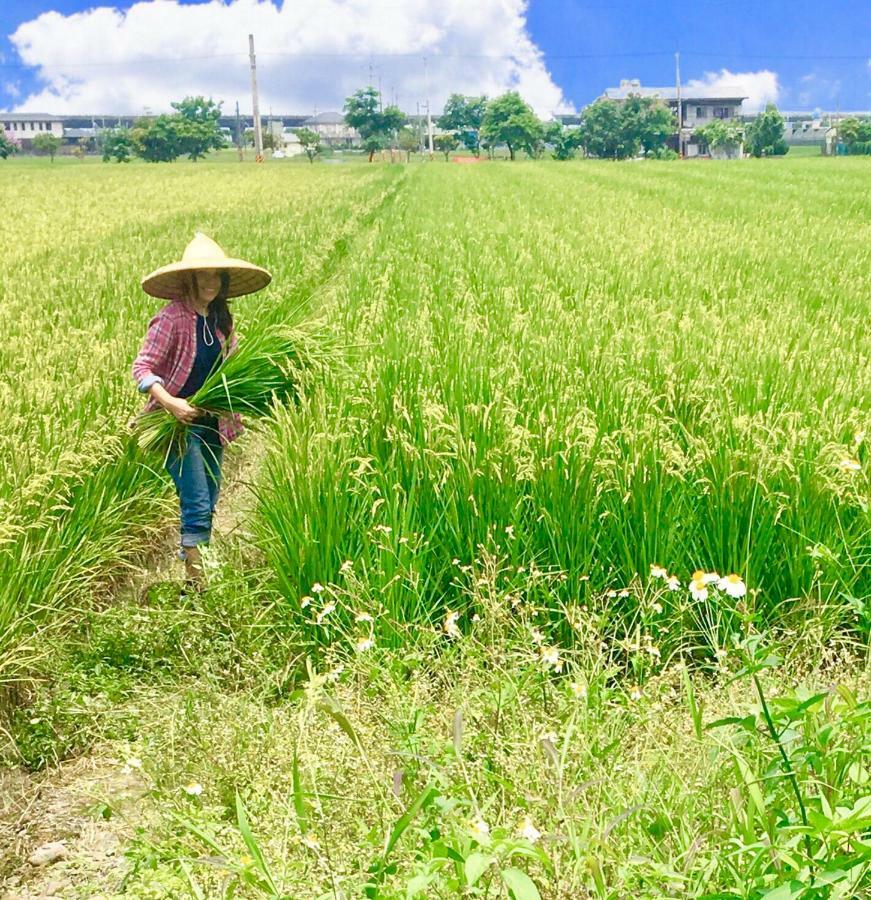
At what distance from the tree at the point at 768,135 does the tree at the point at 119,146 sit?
66.8 meters

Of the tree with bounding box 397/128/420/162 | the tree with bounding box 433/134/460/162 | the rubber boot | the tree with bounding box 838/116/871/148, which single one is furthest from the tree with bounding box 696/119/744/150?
the rubber boot

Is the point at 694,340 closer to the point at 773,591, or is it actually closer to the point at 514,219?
the point at 773,591

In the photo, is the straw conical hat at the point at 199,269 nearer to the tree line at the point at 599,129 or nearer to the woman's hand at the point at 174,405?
the woman's hand at the point at 174,405

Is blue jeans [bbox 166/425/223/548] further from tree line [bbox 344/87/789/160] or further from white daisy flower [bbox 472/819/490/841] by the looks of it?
tree line [bbox 344/87/789/160]

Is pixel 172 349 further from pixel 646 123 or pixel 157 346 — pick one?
pixel 646 123

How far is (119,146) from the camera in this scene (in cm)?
9825

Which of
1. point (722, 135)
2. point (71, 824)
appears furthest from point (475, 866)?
point (722, 135)

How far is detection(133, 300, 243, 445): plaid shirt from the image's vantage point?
3.86 metres

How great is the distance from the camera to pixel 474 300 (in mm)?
6547

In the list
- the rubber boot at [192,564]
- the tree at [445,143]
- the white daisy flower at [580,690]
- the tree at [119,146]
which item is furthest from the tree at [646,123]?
the white daisy flower at [580,690]

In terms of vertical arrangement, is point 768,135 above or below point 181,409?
above

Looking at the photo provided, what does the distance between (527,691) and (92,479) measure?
244 centimetres

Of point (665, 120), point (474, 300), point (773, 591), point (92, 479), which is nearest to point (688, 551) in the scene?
point (773, 591)

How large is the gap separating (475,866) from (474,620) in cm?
132
